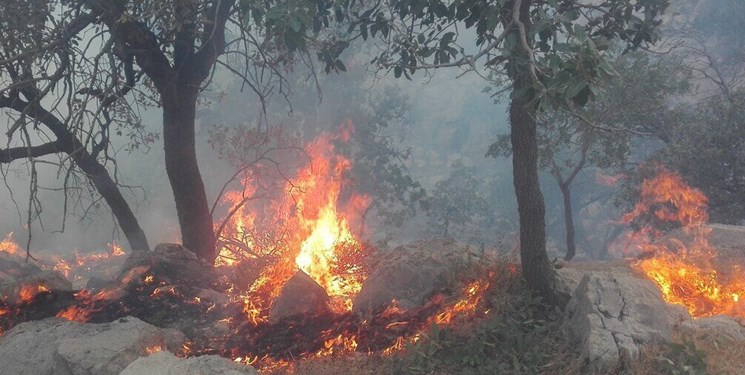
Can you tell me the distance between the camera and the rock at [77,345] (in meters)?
6.29

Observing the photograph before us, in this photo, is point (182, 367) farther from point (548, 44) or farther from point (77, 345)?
point (548, 44)

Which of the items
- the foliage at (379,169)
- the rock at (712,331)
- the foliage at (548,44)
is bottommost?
the rock at (712,331)

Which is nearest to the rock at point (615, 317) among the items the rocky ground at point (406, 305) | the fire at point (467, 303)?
the rocky ground at point (406, 305)

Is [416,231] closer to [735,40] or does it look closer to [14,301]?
[735,40]

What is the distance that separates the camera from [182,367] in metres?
5.12

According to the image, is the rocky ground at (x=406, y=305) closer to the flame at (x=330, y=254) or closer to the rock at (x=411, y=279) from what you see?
the rock at (x=411, y=279)

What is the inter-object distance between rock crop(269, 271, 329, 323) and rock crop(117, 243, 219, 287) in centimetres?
230

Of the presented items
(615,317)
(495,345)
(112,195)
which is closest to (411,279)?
(495,345)

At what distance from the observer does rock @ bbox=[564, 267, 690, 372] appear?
588 centimetres

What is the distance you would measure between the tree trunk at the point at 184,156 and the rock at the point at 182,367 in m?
5.41

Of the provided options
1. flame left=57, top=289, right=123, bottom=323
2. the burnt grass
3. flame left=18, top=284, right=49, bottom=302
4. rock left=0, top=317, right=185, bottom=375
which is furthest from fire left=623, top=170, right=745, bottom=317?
flame left=18, top=284, right=49, bottom=302

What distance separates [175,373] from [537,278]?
15.7 feet

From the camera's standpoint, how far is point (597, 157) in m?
17.8

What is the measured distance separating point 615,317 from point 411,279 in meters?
3.01
